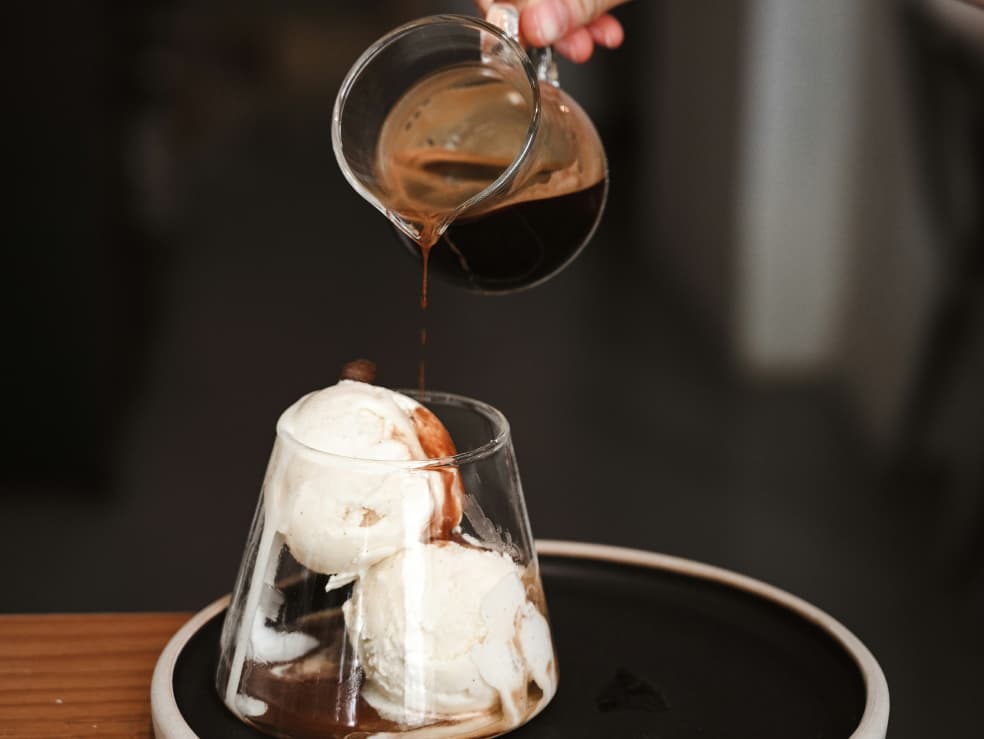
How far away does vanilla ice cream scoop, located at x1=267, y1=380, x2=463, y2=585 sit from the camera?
593mm

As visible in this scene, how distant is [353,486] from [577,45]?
399 millimetres

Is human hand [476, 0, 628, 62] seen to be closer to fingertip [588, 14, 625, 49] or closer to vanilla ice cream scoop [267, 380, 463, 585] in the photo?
fingertip [588, 14, 625, 49]

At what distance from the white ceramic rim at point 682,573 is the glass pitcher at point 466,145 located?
0.19 m

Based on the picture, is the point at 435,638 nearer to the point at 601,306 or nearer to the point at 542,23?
the point at 542,23

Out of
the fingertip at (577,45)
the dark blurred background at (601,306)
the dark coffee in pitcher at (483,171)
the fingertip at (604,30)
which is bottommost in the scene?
the dark blurred background at (601,306)

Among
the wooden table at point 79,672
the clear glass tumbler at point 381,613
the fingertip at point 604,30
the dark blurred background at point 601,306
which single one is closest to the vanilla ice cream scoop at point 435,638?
the clear glass tumbler at point 381,613

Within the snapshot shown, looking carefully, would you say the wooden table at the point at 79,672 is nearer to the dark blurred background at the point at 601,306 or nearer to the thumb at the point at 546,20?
the thumb at the point at 546,20

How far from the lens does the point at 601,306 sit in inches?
88.3

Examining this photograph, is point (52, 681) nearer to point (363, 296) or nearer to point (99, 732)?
point (99, 732)

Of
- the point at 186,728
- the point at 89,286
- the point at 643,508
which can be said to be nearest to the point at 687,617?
the point at 186,728

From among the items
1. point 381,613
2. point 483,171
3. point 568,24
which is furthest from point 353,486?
point 568,24

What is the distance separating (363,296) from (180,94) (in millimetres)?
428

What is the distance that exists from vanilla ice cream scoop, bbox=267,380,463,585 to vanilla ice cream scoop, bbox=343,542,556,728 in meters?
0.01

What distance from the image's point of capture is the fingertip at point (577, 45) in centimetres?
85
